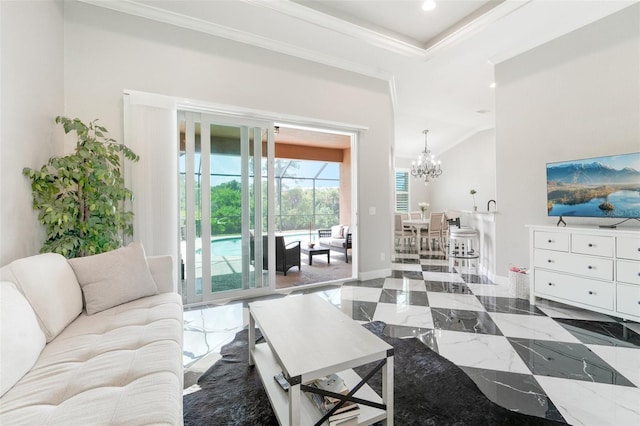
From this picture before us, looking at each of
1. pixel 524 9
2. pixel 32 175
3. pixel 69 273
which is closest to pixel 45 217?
pixel 32 175

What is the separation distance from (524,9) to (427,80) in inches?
65.1

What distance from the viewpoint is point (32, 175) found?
1975 mm

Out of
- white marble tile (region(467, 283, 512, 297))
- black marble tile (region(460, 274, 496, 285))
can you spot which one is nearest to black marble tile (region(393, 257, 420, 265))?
black marble tile (region(460, 274, 496, 285))

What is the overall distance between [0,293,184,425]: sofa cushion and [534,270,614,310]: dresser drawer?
351cm

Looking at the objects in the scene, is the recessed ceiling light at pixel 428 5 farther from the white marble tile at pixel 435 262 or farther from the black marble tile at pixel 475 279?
the white marble tile at pixel 435 262

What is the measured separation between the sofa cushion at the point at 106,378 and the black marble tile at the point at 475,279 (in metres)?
3.88

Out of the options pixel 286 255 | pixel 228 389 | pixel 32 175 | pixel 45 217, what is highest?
pixel 32 175

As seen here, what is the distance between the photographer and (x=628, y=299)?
2.42 metres

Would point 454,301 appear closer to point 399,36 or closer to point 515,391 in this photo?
point 515,391

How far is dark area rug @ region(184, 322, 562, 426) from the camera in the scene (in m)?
1.46

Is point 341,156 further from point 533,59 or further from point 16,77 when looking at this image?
point 16,77

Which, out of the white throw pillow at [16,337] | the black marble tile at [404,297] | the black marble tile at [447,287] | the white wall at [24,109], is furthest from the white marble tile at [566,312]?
the white wall at [24,109]

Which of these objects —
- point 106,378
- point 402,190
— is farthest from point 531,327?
point 402,190

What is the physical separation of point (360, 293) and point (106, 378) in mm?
2881
